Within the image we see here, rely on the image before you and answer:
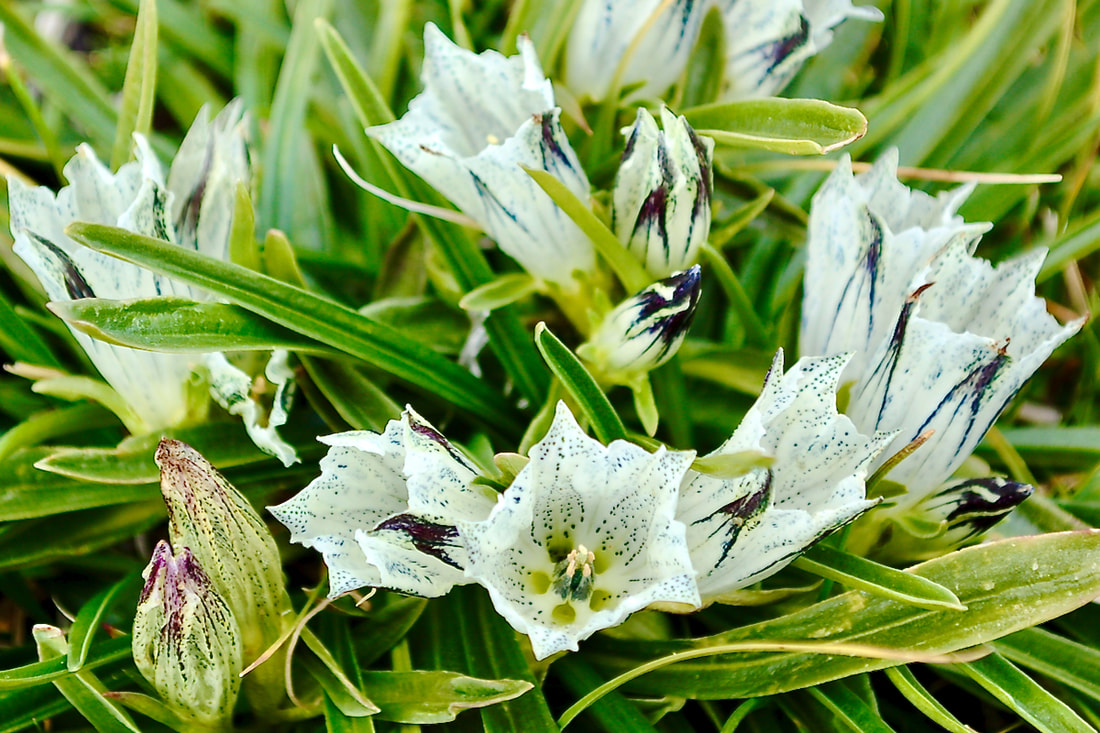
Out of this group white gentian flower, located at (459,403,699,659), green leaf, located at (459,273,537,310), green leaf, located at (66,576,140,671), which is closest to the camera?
white gentian flower, located at (459,403,699,659)

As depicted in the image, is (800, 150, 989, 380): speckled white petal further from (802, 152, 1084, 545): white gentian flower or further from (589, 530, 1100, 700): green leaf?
(589, 530, 1100, 700): green leaf

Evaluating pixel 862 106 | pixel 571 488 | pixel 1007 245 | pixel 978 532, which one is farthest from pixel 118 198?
pixel 1007 245

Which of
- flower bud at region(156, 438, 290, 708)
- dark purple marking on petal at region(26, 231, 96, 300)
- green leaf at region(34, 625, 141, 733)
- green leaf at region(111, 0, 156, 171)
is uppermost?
green leaf at region(111, 0, 156, 171)

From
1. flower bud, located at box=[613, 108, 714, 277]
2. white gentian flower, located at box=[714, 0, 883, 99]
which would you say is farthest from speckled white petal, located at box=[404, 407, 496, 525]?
white gentian flower, located at box=[714, 0, 883, 99]

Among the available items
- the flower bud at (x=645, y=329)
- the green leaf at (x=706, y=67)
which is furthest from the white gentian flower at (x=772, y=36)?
the flower bud at (x=645, y=329)

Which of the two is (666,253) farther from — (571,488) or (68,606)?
(68,606)

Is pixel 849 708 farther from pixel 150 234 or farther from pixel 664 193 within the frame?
pixel 150 234

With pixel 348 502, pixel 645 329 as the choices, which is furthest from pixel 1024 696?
pixel 348 502
